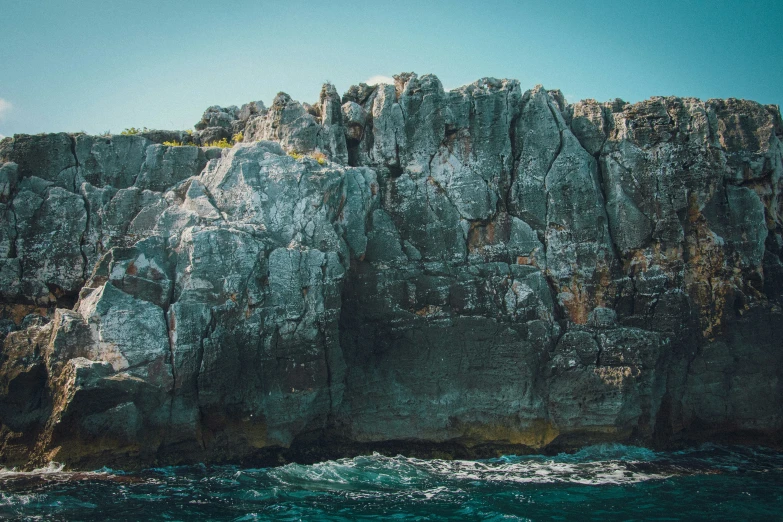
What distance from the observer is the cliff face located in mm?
19672

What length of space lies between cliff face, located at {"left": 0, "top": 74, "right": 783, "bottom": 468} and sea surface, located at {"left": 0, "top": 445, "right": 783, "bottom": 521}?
965 mm

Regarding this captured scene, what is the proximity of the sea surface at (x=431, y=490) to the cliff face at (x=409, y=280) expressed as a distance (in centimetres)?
96

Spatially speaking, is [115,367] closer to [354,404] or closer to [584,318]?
[354,404]

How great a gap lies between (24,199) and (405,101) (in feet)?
46.9

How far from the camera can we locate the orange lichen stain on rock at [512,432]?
2136cm

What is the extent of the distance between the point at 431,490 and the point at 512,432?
4415 mm

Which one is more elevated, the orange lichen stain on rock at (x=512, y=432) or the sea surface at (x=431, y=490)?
the orange lichen stain on rock at (x=512, y=432)

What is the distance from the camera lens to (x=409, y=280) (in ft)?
74.6

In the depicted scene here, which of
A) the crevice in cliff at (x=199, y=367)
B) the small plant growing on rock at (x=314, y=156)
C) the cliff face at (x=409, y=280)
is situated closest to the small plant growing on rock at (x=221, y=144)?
the cliff face at (x=409, y=280)

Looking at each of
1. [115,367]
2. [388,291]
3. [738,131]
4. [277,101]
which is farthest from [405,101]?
[115,367]

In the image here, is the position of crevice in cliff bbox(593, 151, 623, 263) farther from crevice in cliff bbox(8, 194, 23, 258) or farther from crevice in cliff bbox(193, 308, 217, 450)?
crevice in cliff bbox(8, 194, 23, 258)

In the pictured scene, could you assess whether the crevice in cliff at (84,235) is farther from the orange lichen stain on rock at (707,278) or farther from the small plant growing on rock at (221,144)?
the orange lichen stain on rock at (707,278)

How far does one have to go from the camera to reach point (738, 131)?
2364cm

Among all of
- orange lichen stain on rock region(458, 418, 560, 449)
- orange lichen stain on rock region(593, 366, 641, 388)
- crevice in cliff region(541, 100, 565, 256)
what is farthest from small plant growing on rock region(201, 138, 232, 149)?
orange lichen stain on rock region(593, 366, 641, 388)
